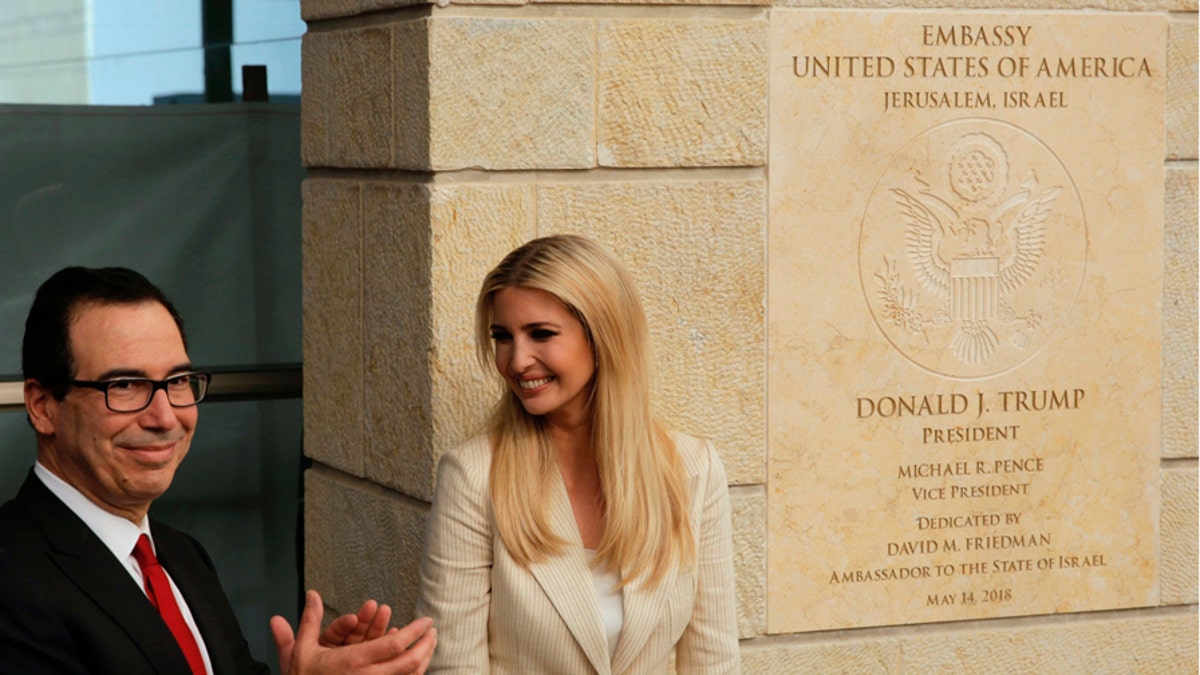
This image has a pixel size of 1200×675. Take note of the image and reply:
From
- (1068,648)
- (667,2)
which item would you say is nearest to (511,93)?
(667,2)

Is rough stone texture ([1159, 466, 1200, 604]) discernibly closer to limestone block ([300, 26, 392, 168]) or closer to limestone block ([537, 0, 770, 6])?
limestone block ([537, 0, 770, 6])

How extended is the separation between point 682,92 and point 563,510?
1.37m

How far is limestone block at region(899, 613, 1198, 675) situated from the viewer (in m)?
5.05

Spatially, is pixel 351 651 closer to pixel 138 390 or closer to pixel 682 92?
pixel 138 390

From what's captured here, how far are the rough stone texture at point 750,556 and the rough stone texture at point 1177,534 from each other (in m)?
1.36

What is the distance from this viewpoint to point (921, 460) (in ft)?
16.4

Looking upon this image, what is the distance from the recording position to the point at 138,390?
2965 mm

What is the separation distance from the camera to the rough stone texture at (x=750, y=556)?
15.8 ft

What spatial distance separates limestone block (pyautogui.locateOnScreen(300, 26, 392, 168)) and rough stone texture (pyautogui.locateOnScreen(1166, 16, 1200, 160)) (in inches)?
95.7

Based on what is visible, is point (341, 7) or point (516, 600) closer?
point (516, 600)

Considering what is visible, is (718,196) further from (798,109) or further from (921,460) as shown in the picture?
(921,460)

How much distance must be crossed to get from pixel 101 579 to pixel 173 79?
11.4 feet

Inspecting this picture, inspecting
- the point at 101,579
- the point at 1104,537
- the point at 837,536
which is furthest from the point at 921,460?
the point at 101,579

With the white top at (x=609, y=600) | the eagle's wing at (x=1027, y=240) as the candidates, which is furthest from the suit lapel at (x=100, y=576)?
the eagle's wing at (x=1027, y=240)
